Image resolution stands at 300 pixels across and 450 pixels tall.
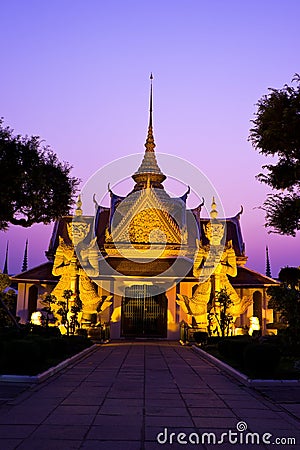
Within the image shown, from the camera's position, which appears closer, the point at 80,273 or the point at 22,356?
the point at 22,356

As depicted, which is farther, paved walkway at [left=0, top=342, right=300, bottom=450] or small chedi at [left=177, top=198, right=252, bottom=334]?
small chedi at [left=177, top=198, right=252, bottom=334]

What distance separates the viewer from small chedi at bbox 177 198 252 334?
2677cm

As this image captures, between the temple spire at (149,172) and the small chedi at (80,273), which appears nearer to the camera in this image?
the small chedi at (80,273)

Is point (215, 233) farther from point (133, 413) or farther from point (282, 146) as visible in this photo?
point (133, 413)

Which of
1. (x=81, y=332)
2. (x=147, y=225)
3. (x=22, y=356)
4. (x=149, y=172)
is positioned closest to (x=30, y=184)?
(x=22, y=356)

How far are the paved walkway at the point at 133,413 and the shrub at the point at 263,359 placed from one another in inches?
25.0

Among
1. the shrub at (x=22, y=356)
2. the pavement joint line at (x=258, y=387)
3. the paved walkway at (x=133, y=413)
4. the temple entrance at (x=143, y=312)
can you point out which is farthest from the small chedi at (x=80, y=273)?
the shrub at (x=22, y=356)

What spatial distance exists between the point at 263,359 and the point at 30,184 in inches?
324

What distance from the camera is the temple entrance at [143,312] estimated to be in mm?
28281

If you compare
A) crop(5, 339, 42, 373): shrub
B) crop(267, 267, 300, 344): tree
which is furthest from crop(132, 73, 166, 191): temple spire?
crop(5, 339, 42, 373): shrub

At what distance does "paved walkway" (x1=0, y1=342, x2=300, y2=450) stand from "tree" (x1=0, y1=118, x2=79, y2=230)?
5.47 metres

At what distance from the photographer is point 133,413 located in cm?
775

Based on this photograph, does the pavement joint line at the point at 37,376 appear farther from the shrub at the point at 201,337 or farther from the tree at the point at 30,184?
the shrub at the point at 201,337

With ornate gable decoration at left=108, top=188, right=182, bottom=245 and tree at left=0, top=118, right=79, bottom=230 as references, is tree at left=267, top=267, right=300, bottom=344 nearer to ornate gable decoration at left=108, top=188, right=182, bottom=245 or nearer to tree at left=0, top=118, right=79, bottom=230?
tree at left=0, top=118, right=79, bottom=230
